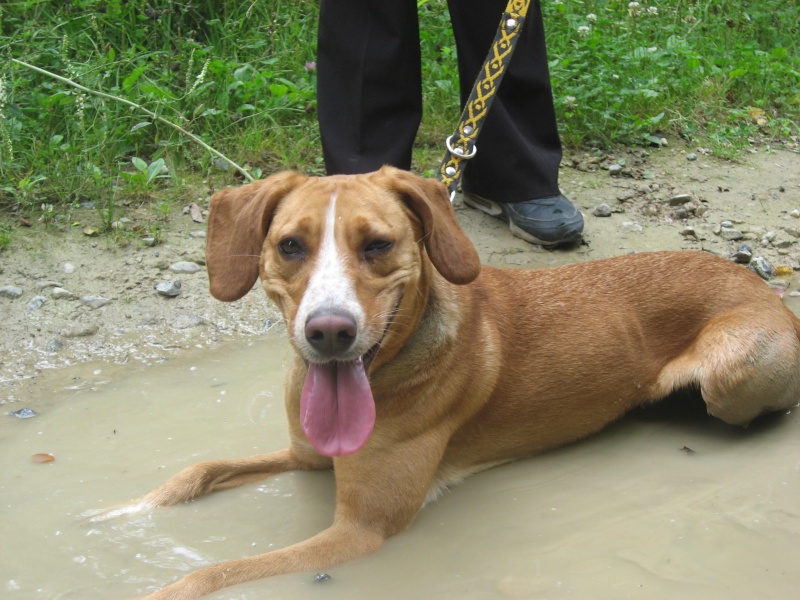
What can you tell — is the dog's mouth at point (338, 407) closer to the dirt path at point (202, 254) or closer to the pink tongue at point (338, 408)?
the pink tongue at point (338, 408)

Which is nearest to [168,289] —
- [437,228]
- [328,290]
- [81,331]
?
[81,331]

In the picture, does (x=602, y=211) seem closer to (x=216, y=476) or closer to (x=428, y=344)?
(x=428, y=344)

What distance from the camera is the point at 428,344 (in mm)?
3547

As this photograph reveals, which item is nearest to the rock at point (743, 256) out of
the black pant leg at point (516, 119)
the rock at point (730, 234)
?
the rock at point (730, 234)

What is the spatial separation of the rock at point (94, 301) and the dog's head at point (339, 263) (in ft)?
5.83

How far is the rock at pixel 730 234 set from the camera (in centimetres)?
582

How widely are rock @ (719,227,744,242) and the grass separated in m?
1.19

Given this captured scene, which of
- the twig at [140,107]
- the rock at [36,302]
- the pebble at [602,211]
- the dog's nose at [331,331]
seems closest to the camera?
the dog's nose at [331,331]

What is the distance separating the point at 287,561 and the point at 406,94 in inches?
114

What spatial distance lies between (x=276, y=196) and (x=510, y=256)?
2.45 m

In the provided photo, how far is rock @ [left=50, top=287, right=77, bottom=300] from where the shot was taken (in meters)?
4.97

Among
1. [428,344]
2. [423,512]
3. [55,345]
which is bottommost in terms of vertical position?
[55,345]

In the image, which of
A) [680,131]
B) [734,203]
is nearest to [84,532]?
[734,203]

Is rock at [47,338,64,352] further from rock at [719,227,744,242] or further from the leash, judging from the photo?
rock at [719,227,744,242]
